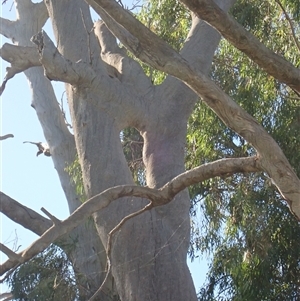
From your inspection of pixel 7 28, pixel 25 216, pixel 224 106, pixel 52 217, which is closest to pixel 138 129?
pixel 25 216

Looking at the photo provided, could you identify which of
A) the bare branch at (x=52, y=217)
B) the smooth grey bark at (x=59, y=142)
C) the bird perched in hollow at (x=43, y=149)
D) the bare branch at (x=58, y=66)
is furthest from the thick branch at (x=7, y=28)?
the bare branch at (x=52, y=217)

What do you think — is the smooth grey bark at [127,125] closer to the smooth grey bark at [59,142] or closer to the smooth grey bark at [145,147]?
the smooth grey bark at [145,147]

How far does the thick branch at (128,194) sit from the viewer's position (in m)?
3.47

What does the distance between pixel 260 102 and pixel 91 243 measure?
2.12 m


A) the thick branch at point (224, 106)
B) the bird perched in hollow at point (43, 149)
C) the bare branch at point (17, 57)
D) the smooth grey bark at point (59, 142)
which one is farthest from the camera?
the bird perched in hollow at point (43, 149)

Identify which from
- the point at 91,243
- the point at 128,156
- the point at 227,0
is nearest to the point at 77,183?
the point at 91,243

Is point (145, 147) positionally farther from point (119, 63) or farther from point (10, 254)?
point (10, 254)

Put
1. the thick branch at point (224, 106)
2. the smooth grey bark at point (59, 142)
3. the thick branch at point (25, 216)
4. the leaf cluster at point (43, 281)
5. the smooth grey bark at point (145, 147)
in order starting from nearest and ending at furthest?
the thick branch at point (224, 106)
the smooth grey bark at point (145, 147)
the thick branch at point (25, 216)
the leaf cluster at point (43, 281)
the smooth grey bark at point (59, 142)

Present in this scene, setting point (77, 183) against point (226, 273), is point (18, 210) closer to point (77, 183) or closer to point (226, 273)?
point (77, 183)

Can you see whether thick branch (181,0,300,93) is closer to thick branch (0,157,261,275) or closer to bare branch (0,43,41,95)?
thick branch (0,157,261,275)

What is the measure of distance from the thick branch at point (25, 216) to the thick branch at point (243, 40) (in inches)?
101

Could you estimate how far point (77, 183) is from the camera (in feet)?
23.1

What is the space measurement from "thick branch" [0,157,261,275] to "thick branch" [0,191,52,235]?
2.08m

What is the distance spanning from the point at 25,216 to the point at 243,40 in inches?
114
